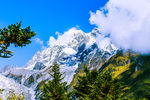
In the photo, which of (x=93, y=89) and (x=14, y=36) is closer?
(x=14, y=36)

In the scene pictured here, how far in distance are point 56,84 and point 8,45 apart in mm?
17025

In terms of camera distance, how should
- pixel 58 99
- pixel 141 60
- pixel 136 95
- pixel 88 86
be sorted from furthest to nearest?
1. pixel 141 60
2. pixel 136 95
3. pixel 88 86
4. pixel 58 99

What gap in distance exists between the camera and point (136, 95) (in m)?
118

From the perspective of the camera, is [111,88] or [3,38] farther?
[111,88]

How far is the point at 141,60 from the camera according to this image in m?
194

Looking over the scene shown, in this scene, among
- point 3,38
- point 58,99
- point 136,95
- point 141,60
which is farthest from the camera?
point 141,60

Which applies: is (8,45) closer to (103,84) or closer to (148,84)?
(103,84)

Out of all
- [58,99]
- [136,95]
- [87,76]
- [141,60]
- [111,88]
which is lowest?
[58,99]

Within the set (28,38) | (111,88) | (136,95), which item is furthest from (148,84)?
(136,95)

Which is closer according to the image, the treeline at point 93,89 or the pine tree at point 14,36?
the pine tree at point 14,36

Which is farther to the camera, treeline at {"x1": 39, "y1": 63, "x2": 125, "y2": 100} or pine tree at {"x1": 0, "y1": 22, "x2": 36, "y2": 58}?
treeline at {"x1": 39, "y1": 63, "x2": 125, "y2": 100}

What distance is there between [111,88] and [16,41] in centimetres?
1811

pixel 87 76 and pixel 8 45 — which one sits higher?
pixel 87 76

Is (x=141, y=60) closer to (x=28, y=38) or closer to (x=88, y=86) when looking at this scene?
(x=88, y=86)
